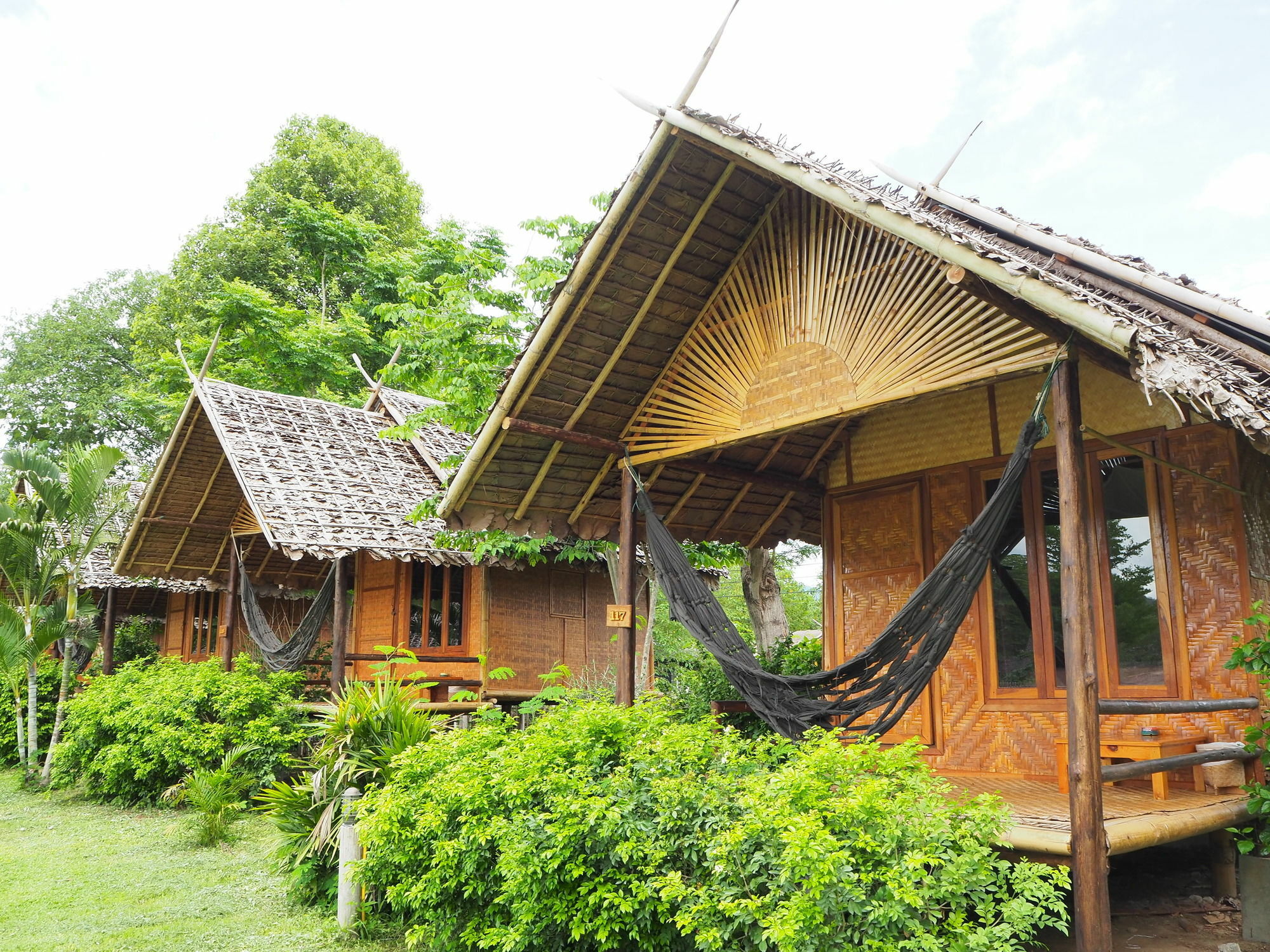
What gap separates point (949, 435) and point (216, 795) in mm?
6345

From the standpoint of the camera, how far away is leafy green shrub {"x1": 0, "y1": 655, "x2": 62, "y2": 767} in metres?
12.8

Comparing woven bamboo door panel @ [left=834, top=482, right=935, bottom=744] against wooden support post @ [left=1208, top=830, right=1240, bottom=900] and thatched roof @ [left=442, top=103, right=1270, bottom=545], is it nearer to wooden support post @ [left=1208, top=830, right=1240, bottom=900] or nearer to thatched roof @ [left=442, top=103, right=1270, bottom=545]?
thatched roof @ [left=442, top=103, right=1270, bottom=545]


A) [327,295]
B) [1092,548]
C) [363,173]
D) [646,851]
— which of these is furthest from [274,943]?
[363,173]

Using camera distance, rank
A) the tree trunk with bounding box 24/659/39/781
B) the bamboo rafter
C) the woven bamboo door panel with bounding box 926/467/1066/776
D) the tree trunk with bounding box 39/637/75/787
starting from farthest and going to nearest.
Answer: the tree trunk with bounding box 24/659/39/781, the tree trunk with bounding box 39/637/75/787, the bamboo rafter, the woven bamboo door panel with bounding box 926/467/1066/776

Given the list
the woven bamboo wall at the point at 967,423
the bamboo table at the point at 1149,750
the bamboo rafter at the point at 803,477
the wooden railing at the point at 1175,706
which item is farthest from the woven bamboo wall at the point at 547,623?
the wooden railing at the point at 1175,706

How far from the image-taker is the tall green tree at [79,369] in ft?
76.9

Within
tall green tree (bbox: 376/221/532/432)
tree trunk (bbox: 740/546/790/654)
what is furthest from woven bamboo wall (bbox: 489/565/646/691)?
tall green tree (bbox: 376/221/532/432)

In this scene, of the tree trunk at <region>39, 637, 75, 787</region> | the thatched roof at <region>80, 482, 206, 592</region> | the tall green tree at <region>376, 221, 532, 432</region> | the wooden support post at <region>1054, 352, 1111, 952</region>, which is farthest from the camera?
the thatched roof at <region>80, 482, 206, 592</region>

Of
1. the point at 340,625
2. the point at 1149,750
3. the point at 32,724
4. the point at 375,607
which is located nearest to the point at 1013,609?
the point at 1149,750

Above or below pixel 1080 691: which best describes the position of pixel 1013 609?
above

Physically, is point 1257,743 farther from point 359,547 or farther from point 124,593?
point 124,593

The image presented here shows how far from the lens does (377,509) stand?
10.4 m

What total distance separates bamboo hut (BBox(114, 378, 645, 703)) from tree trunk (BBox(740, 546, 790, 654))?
97.0 inches

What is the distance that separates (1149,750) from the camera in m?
4.52
